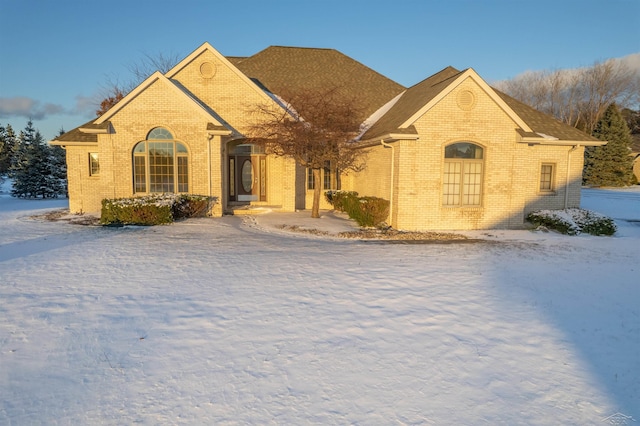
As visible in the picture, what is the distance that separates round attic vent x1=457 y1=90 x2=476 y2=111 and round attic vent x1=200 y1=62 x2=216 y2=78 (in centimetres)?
1087

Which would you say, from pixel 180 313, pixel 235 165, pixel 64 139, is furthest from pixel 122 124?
pixel 180 313

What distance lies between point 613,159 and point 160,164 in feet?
148

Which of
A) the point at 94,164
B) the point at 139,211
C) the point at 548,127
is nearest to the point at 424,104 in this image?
the point at 548,127

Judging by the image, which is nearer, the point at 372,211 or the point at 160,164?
the point at 372,211

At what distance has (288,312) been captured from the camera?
599 cm

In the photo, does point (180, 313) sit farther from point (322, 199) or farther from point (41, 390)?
point (322, 199)

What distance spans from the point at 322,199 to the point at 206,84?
25.8ft

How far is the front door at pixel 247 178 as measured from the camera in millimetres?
19672

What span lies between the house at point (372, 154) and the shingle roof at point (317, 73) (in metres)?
2.73

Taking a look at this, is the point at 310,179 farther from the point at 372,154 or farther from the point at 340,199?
the point at 372,154

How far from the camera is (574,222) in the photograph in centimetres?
1411

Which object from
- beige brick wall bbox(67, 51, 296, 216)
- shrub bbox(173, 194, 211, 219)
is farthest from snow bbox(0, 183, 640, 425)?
beige brick wall bbox(67, 51, 296, 216)

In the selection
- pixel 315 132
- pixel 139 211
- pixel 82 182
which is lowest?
pixel 139 211

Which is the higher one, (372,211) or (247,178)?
(247,178)
